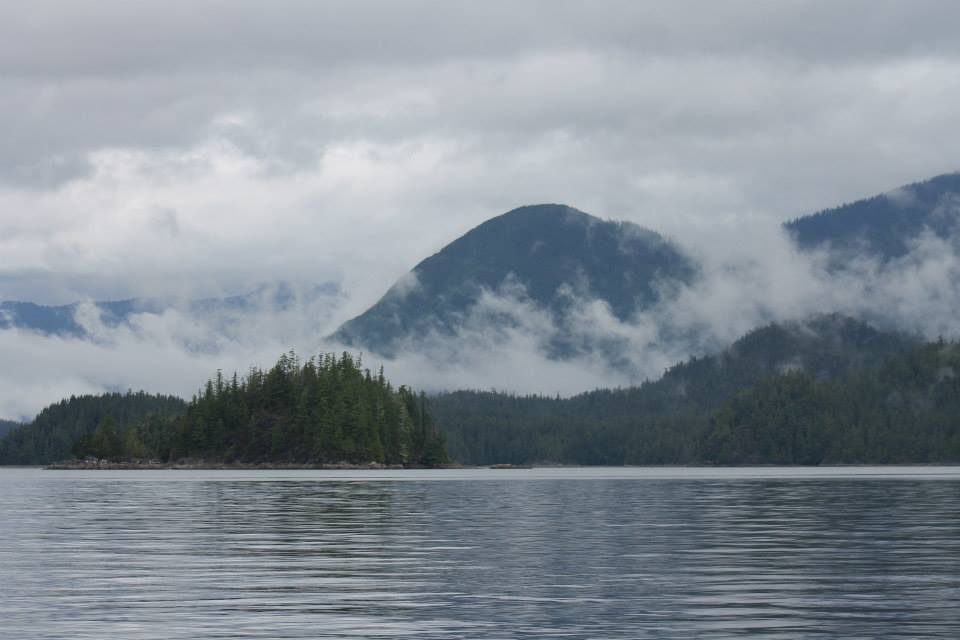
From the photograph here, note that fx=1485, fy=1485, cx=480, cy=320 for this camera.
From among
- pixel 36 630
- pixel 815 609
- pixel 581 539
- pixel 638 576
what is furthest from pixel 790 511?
pixel 36 630

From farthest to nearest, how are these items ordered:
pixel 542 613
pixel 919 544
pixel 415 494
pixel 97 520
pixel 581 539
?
pixel 415 494
pixel 97 520
pixel 581 539
pixel 919 544
pixel 542 613

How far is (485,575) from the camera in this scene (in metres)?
50.6

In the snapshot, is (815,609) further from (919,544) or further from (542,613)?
(919,544)

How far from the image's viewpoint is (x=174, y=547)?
213ft

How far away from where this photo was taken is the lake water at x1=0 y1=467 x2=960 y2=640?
123 feet

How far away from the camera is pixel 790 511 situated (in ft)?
324

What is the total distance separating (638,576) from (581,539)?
1860 centimetres

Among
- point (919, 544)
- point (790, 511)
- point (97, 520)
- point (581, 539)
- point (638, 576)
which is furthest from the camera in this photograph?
point (790, 511)

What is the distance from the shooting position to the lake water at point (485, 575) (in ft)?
123

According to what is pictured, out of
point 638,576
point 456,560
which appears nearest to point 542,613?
point 638,576

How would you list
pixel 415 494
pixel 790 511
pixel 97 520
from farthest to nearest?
pixel 415 494
pixel 790 511
pixel 97 520

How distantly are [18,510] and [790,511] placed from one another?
5364 cm

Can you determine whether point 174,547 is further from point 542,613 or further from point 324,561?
point 542,613

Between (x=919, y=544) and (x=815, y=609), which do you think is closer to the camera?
(x=815, y=609)
